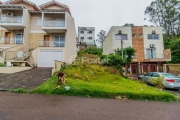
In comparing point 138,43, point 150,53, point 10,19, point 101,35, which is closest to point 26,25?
point 10,19

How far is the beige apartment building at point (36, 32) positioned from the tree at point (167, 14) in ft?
80.4

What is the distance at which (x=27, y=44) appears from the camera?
18.3m

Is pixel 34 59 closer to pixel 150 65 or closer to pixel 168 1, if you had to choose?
pixel 150 65

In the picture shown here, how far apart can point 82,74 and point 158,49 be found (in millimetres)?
17932

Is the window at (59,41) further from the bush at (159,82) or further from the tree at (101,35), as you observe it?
the tree at (101,35)

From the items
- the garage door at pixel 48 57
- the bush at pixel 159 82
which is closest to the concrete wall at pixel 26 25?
the garage door at pixel 48 57

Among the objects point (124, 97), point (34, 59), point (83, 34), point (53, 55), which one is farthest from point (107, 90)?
point (83, 34)

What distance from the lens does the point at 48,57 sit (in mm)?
16812

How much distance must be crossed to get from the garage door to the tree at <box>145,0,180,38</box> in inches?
1120

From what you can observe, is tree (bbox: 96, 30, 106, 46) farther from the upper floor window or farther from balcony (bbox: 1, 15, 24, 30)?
balcony (bbox: 1, 15, 24, 30)

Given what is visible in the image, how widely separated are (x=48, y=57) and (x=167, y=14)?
31.1 meters

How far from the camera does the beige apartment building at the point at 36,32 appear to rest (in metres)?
16.7

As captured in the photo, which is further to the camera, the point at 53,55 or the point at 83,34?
the point at 83,34

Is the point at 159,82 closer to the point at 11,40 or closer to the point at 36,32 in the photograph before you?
the point at 36,32
